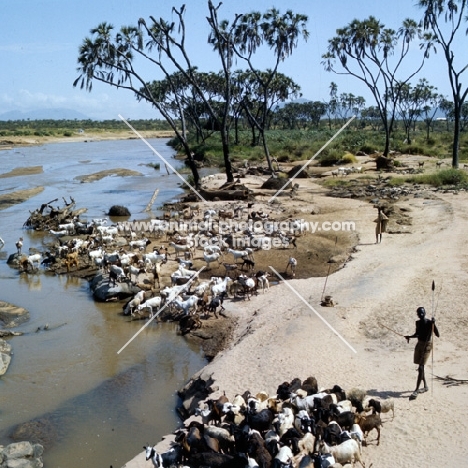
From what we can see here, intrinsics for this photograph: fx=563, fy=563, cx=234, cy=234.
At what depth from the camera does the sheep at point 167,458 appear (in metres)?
8.14

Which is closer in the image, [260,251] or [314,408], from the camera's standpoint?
[314,408]

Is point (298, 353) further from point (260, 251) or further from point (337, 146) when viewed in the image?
point (337, 146)

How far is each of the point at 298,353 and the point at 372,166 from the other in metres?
33.5

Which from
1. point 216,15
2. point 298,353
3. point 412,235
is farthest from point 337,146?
point 298,353

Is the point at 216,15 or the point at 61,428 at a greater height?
the point at 216,15

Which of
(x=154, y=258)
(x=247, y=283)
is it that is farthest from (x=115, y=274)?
(x=247, y=283)

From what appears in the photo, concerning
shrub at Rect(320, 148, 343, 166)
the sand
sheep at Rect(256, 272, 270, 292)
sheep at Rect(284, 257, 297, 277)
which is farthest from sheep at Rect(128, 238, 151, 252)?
shrub at Rect(320, 148, 343, 166)

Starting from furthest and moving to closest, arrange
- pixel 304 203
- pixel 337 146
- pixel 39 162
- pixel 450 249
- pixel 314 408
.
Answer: pixel 39 162 → pixel 337 146 → pixel 304 203 → pixel 450 249 → pixel 314 408

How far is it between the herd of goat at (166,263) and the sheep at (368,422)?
6.82m

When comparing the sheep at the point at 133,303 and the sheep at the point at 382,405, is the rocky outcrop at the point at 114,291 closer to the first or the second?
the sheep at the point at 133,303

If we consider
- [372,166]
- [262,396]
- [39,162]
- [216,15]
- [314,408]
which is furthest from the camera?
[39,162]

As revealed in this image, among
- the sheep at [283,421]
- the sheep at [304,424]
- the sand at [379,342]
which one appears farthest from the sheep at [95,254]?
the sheep at [304,424]

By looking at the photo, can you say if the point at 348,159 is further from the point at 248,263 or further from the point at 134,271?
the point at 134,271

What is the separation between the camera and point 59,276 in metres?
20.0
